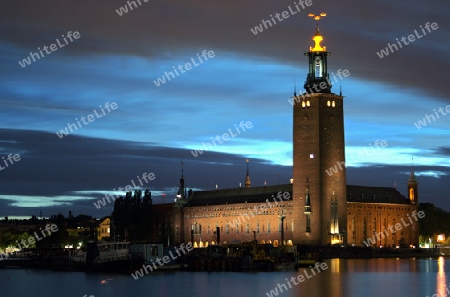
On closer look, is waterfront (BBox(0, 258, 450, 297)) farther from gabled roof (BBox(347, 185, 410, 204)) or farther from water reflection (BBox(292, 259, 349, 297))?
gabled roof (BBox(347, 185, 410, 204))

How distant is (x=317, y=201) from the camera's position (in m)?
99.2

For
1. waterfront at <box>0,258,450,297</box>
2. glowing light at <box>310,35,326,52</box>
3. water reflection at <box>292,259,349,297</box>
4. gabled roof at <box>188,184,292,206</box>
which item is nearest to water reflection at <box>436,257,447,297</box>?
waterfront at <box>0,258,450,297</box>

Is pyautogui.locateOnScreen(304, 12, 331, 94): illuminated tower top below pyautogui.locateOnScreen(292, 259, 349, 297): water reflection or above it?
above

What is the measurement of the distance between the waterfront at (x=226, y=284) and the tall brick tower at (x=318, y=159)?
28922 mm

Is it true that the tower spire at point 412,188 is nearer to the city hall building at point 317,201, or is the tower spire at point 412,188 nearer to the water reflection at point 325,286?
the city hall building at point 317,201

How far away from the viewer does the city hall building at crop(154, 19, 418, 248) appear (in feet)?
327

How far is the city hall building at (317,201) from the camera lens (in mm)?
99625

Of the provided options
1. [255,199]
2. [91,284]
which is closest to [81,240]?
[255,199]

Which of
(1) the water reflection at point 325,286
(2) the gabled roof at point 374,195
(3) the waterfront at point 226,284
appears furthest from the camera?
(2) the gabled roof at point 374,195

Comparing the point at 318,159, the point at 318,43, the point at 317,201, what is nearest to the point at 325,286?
the point at 317,201

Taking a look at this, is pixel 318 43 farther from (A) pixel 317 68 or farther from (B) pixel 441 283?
(B) pixel 441 283

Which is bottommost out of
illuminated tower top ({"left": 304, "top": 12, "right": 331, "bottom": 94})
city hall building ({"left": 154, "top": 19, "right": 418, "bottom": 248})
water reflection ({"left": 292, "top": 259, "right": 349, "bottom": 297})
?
water reflection ({"left": 292, "top": 259, "right": 349, "bottom": 297})

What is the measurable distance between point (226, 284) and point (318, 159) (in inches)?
1752

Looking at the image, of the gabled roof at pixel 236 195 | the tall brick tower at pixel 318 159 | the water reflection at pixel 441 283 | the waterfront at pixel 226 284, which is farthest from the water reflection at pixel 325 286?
the gabled roof at pixel 236 195
